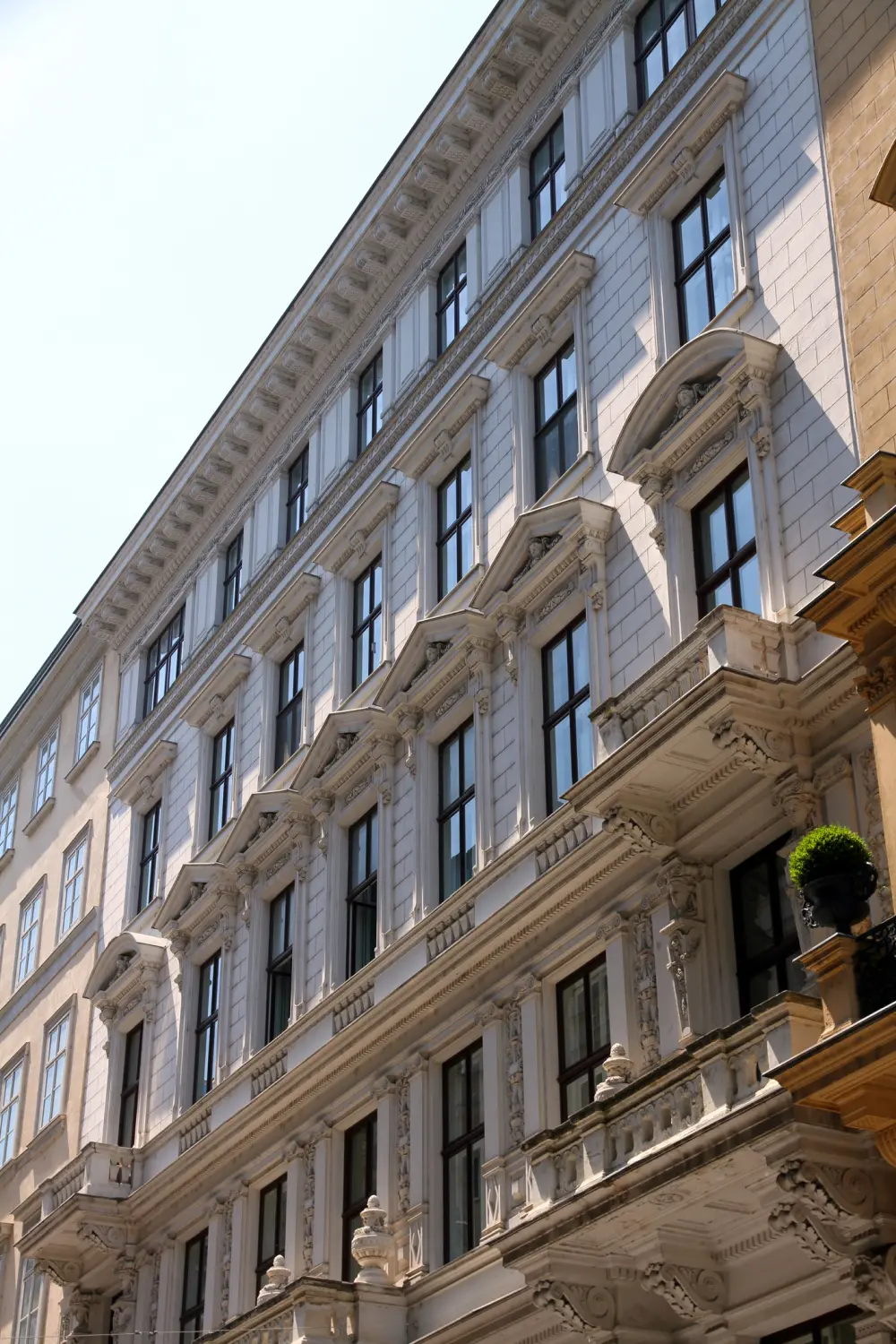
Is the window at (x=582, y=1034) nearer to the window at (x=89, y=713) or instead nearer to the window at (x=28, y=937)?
the window at (x=89, y=713)

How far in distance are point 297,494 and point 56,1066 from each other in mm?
12222

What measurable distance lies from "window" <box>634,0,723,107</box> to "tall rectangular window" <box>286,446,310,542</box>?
32.9 ft

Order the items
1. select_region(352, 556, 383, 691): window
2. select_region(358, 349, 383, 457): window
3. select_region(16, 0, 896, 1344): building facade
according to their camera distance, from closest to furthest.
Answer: select_region(16, 0, 896, 1344): building facade < select_region(352, 556, 383, 691): window < select_region(358, 349, 383, 457): window

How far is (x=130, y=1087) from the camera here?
32.9 m

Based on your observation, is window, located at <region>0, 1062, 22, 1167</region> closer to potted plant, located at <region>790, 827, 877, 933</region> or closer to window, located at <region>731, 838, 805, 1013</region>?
window, located at <region>731, 838, 805, 1013</region>

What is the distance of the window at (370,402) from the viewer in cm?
3123

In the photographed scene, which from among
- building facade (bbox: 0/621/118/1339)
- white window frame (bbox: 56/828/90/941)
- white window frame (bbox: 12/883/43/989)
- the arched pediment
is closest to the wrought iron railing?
the arched pediment

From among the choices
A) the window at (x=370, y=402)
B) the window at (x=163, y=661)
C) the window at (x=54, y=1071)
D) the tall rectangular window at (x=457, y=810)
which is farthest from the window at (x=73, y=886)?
the tall rectangular window at (x=457, y=810)

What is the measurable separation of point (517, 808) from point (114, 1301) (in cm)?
1241

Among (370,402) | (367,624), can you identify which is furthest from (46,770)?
(367,624)

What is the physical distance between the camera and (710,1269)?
1783 centimetres

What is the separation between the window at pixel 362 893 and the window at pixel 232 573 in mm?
8761

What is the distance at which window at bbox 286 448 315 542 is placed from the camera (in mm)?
33250

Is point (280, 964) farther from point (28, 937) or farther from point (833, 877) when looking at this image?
point (28, 937)
